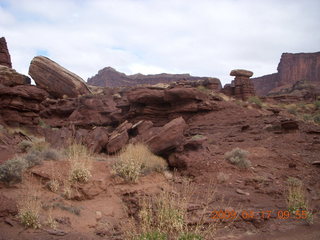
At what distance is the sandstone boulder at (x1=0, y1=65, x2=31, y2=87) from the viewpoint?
1687 cm

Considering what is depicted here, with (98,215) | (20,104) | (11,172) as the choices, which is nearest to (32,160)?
(11,172)

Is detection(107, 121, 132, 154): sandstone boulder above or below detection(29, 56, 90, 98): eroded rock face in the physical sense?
below

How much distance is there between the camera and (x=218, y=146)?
550 inches

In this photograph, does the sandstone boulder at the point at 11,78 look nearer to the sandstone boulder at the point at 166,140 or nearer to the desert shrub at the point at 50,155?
the desert shrub at the point at 50,155

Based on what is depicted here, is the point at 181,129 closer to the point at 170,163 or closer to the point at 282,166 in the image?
the point at 170,163

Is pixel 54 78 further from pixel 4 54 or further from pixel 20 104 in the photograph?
pixel 20 104

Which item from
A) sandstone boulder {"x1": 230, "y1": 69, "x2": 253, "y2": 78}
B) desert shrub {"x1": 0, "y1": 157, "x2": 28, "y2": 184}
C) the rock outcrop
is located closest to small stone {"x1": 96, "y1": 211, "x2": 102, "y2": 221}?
desert shrub {"x1": 0, "y1": 157, "x2": 28, "y2": 184}

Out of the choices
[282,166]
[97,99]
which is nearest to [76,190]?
[282,166]

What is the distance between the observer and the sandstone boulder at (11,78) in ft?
55.3

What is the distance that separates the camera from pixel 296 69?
276ft
